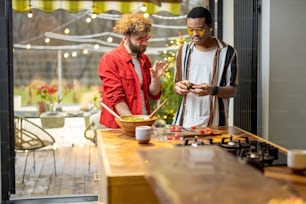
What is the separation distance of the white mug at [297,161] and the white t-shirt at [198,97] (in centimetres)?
127

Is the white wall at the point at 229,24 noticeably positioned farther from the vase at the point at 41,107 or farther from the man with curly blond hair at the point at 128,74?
the vase at the point at 41,107

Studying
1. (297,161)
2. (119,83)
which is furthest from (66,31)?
(297,161)

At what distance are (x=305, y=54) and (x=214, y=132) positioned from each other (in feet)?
3.83

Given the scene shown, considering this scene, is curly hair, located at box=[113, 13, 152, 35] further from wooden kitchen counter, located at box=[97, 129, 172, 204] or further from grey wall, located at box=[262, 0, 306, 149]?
wooden kitchen counter, located at box=[97, 129, 172, 204]

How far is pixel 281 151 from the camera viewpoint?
6.60 ft

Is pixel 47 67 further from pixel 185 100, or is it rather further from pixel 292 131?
pixel 292 131

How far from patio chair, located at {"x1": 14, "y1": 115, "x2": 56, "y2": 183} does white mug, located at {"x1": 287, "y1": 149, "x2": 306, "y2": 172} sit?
254 centimetres

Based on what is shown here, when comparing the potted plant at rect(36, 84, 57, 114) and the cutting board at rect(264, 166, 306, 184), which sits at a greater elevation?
the potted plant at rect(36, 84, 57, 114)

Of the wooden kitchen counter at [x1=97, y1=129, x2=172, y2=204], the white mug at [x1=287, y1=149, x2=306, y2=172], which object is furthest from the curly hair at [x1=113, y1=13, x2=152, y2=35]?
the white mug at [x1=287, y1=149, x2=306, y2=172]

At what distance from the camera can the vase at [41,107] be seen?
399 centimetres

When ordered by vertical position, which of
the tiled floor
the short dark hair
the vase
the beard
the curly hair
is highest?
the short dark hair

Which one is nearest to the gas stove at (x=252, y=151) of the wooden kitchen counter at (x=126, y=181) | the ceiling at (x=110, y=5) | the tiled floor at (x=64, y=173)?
the wooden kitchen counter at (x=126, y=181)

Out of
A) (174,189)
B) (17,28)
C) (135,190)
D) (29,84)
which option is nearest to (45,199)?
(29,84)

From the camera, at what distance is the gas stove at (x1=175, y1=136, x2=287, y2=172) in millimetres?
1724
